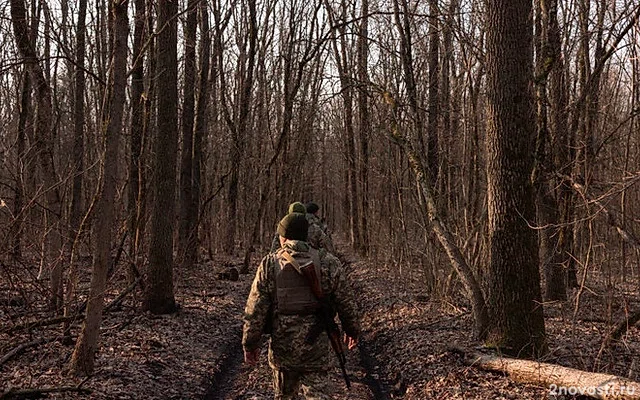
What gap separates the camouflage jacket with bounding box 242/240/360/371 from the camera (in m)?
4.52

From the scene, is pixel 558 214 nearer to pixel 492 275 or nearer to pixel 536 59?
pixel 536 59

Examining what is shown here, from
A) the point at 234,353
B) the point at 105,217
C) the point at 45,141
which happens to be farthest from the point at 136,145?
the point at 105,217

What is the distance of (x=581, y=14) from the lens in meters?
10.2

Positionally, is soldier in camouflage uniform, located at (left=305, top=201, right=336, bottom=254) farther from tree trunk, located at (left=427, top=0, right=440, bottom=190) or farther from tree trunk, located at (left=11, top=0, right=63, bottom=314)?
tree trunk, located at (left=11, top=0, right=63, bottom=314)

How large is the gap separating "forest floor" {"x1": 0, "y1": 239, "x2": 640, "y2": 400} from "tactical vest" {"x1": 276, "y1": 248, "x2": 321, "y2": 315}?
2.11 metres

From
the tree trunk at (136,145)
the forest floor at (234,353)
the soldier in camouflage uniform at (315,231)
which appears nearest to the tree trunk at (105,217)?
the forest floor at (234,353)

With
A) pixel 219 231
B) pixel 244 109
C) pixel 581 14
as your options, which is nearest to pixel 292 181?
pixel 219 231

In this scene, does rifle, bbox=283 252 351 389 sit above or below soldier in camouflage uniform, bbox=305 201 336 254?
below

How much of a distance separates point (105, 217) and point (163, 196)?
12.4ft

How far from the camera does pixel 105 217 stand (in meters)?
5.86

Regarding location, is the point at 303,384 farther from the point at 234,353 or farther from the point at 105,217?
the point at 234,353

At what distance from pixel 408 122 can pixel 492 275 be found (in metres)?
4.93

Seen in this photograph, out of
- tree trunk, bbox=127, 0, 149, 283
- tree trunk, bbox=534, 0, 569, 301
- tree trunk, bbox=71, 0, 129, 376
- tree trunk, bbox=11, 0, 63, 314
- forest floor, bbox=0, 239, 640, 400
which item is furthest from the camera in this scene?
tree trunk, bbox=127, 0, 149, 283

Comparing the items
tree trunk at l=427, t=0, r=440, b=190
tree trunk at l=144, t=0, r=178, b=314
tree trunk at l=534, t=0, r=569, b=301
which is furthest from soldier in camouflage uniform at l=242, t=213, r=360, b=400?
tree trunk at l=427, t=0, r=440, b=190
